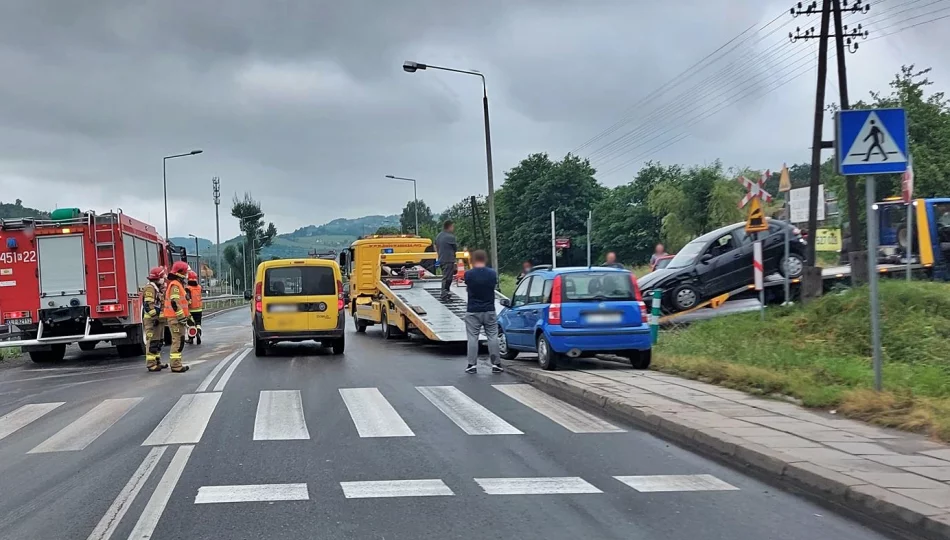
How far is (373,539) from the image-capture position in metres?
5.25

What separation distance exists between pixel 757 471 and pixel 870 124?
4190 millimetres

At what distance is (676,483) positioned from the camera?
6.61 meters

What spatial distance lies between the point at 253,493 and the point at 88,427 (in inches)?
157

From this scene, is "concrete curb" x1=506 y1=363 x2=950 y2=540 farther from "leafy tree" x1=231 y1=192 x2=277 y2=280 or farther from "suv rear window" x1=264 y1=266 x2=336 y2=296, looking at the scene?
"leafy tree" x1=231 y1=192 x2=277 y2=280

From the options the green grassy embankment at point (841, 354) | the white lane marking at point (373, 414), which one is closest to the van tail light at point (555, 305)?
the green grassy embankment at point (841, 354)

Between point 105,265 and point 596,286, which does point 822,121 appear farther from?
point 105,265

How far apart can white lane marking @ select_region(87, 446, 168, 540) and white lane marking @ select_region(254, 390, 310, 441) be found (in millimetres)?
1079

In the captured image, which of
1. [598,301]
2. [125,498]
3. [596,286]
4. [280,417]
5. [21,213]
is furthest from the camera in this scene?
[21,213]

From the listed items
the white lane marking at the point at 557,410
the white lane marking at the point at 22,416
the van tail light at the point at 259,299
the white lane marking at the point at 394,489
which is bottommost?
the white lane marking at the point at 557,410

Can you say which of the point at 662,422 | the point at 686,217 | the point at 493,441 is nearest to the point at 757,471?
the point at 662,422

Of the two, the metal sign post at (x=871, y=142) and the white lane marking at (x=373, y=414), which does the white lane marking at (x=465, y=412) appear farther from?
the metal sign post at (x=871, y=142)

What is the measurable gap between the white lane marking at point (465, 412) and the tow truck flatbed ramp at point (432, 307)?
4.81 meters

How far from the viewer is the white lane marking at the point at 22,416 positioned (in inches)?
377

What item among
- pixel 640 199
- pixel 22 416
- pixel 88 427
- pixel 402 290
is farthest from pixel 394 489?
pixel 640 199
